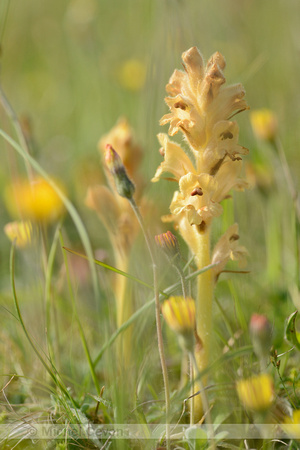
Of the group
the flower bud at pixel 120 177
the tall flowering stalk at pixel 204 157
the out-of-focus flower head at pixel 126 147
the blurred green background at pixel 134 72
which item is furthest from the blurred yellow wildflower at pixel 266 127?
the flower bud at pixel 120 177

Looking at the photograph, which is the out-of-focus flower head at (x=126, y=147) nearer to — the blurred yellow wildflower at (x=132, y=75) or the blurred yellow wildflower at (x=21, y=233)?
the blurred yellow wildflower at (x=21, y=233)

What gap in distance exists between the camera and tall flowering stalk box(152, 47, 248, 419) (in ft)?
3.26

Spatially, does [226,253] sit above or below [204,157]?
below

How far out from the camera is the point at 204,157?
1.02 m

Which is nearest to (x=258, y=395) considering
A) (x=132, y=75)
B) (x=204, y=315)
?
(x=204, y=315)

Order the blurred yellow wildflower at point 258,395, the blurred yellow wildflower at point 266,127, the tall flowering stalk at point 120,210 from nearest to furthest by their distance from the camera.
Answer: the blurred yellow wildflower at point 258,395
the tall flowering stalk at point 120,210
the blurred yellow wildflower at point 266,127

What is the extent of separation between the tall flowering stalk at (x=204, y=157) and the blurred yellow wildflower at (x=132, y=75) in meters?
2.37

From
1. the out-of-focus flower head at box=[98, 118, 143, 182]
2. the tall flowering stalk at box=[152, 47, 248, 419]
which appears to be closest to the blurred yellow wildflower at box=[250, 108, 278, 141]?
the out-of-focus flower head at box=[98, 118, 143, 182]

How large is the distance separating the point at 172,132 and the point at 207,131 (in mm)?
67

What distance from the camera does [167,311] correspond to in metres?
0.83

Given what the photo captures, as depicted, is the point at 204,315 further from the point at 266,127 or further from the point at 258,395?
the point at 266,127

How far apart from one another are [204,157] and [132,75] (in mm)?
2631

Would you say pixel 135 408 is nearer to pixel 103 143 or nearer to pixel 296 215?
pixel 296 215

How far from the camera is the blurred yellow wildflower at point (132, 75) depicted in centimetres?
339
